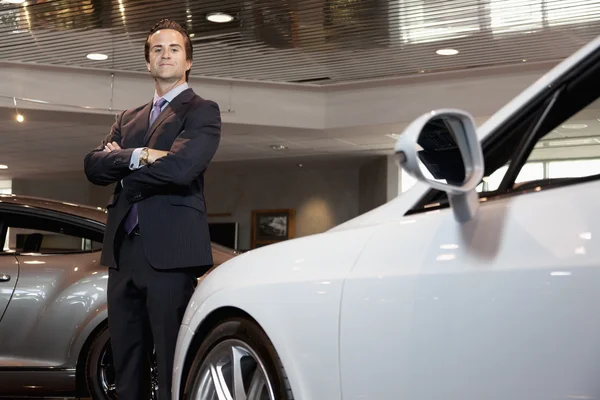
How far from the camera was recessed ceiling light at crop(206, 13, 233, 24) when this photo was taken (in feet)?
31.8

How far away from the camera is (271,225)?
1983cm

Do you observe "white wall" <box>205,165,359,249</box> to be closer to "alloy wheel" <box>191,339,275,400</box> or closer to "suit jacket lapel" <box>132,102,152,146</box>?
"suit jacket lapel" <box>132,102,152,146</box>

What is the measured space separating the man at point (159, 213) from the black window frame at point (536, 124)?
4.85 feet

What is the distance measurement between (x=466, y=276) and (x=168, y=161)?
5.26 ft

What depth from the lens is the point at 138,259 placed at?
3238 mm

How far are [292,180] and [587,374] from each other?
59.5ft

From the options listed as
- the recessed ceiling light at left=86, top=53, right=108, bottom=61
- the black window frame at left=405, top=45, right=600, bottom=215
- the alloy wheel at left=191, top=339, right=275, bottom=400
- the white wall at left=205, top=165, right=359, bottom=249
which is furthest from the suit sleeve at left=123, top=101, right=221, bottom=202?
the white wall at left=205, top=165, right=359, bottom=249

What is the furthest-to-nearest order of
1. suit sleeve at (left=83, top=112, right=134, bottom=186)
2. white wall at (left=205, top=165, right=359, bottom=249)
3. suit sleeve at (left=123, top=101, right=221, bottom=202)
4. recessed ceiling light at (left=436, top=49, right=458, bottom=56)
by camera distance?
1. white wall at (left=205, top=165, right=359, bottom=249)
2. recessed ceiling light at (left=436, top=49, right=458, bottom=56)
3. suit sleeve at (left=83, top=112, right=134, bottom=186)
4. suit sleeve at (left=123, top=101, right=221, bottom=202)

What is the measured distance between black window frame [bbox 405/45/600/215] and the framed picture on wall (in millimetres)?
17215

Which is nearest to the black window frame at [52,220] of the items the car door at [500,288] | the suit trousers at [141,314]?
the suit trousers at [141,314]

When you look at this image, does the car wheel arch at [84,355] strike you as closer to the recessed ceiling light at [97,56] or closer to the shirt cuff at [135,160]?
the shirt cuff at [135,160]

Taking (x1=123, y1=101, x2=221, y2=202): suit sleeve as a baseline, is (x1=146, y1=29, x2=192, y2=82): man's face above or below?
above

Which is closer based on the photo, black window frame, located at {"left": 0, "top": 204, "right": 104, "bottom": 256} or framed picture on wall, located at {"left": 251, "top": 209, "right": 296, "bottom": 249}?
black window frame, located at {"left": 0, "top": 204, "right": 104, "bottom": 256}

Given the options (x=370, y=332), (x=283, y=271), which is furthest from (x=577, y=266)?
(x=283, y=271)
